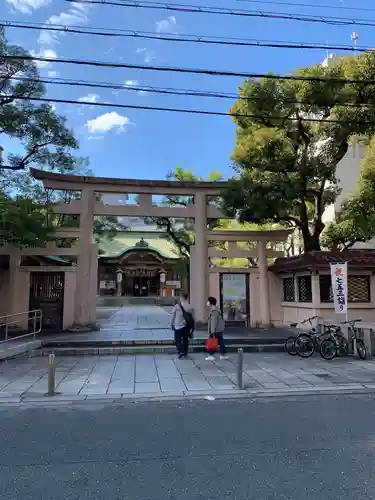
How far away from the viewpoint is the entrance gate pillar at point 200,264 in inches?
617

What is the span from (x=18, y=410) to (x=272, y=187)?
10.5 metres

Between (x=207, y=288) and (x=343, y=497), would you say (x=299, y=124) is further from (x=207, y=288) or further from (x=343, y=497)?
(x=343, y=497)

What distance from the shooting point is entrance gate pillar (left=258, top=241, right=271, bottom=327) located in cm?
1636

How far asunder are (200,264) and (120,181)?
14.8ft

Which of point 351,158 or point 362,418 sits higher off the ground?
point 351,158

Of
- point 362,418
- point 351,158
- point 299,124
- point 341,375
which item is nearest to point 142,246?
point 351,158

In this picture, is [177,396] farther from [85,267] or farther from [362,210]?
[362,210]

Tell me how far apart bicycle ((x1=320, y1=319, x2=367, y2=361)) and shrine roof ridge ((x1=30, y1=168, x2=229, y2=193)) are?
23.9 feet

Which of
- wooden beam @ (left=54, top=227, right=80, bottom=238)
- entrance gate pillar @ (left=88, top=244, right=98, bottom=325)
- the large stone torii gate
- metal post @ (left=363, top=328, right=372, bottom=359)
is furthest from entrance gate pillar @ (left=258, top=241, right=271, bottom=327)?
wooden beam @ (left=54, top=227, right=80, bottom=238)

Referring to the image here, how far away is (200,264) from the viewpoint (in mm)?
15828

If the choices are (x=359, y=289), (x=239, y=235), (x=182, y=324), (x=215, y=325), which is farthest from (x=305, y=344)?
(x=239, y=235)

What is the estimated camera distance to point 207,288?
15859mm

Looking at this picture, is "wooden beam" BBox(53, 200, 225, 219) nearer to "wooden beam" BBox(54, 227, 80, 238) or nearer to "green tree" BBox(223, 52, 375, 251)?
"wooden beam" BBox(54, 227, 80, 238)

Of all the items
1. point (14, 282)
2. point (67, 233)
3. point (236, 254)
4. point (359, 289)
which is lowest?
point (359, 289)
